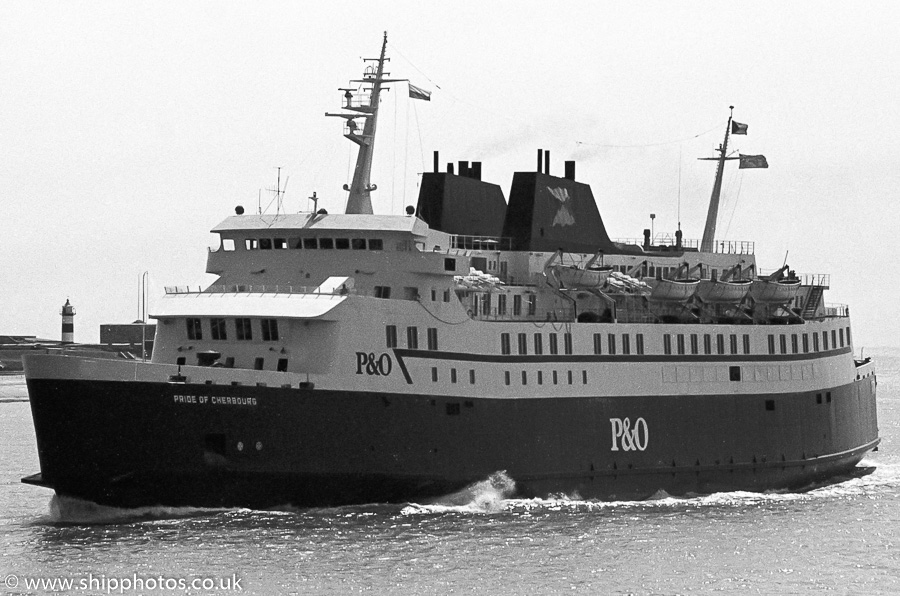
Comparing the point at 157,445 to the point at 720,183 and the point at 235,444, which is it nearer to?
the point at 235,444

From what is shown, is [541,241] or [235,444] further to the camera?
[541,241]

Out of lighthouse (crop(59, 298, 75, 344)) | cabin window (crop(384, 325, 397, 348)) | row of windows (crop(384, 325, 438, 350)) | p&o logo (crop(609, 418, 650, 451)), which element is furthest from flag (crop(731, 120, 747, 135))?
lighthouse (crop(59, 298, 75, 344))

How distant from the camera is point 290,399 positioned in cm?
3416

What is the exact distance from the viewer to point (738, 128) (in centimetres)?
5134

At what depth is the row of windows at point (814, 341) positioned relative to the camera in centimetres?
4577

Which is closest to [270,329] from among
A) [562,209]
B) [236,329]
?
[236,329]

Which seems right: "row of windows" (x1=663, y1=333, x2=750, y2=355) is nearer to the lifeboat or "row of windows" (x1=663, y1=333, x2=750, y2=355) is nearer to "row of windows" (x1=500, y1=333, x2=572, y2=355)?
the lifeboat

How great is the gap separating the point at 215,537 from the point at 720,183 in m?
25.0

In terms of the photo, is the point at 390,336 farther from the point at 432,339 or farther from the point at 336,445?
the point at 336,445

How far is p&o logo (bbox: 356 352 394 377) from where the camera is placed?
35.4 m

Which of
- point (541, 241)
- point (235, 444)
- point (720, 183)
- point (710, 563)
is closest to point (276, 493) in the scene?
point (235, 444)

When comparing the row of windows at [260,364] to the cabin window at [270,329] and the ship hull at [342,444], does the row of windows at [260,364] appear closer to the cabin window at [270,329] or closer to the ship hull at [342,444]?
the cabin window at [270,329]

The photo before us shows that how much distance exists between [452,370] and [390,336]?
1.86m

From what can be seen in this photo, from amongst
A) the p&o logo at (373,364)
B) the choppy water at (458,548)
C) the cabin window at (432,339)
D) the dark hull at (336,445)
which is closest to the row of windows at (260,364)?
the dark hull at (336,445)
